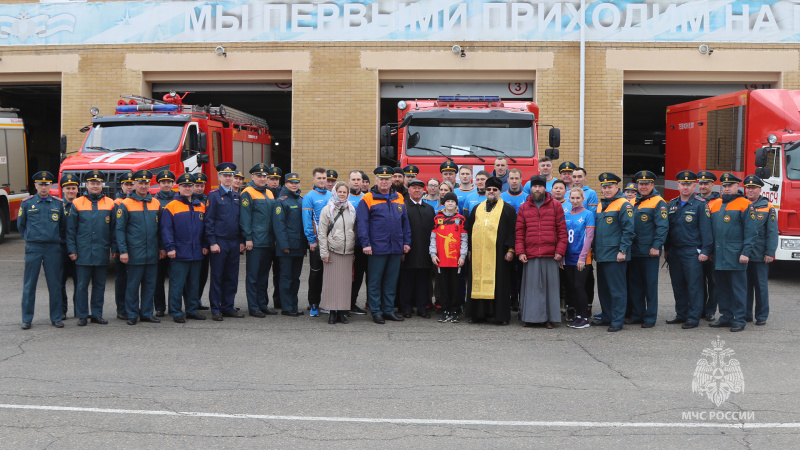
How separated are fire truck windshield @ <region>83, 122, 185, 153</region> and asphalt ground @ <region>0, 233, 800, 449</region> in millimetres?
5185

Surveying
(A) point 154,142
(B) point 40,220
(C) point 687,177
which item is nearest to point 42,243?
(B) point 40,220

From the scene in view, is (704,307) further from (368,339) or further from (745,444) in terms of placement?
(745,444)

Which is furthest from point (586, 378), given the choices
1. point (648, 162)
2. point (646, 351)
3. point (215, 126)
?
point (648, 162)

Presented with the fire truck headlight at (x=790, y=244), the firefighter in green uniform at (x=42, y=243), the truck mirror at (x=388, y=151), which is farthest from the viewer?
the truck mirror at (x=388, y=151)

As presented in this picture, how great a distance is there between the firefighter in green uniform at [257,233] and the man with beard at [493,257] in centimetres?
265

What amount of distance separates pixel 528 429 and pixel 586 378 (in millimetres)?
1681

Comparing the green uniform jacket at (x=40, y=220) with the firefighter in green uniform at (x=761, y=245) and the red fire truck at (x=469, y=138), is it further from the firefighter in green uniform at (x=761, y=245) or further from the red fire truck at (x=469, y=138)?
the firefighter in green uniform at (x=761, y=245)

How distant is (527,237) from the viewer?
9625 mm

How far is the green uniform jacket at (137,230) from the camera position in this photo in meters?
9.59

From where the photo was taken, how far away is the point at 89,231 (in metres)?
9.52

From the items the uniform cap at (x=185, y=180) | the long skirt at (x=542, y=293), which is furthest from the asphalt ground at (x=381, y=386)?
the uniform cap at (x=185, y=180)

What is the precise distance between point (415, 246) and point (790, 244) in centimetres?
677

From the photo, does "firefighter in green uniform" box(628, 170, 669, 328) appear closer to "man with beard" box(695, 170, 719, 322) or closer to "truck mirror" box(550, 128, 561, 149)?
"man with beard" box(695, 170, 719, 322)

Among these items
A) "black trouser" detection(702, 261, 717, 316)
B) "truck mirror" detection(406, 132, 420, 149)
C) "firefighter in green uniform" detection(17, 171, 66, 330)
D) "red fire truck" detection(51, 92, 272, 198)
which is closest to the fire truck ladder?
"red fire truck" detection(51, 92, 272, 198)
